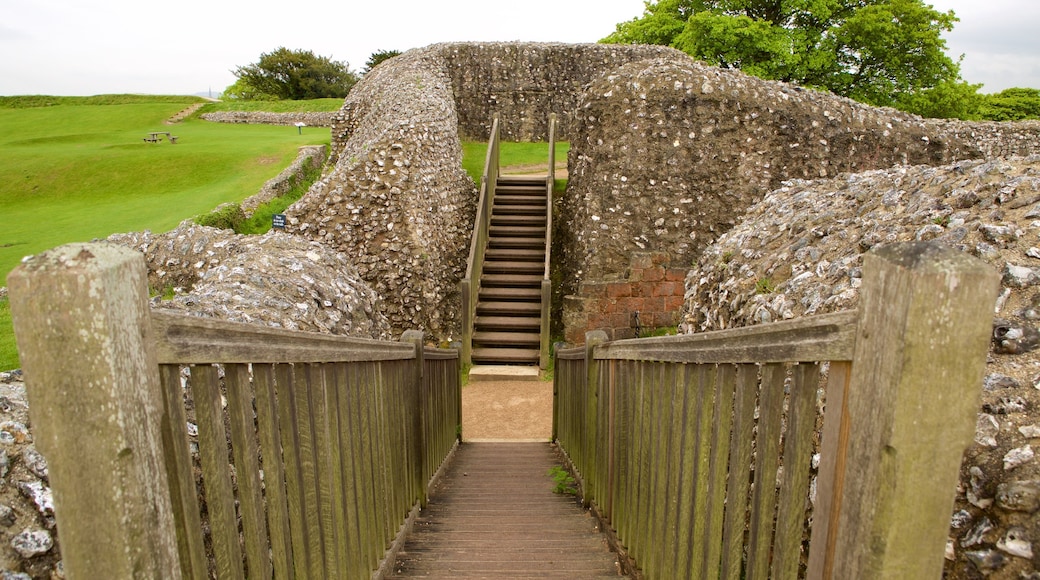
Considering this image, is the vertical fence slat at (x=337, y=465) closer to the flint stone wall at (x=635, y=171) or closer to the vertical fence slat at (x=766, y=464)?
the vertical fence slat at (x=766, y=464)

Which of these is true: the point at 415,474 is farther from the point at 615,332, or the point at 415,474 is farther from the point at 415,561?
the point at 615,332

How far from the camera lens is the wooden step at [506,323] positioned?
10133mm

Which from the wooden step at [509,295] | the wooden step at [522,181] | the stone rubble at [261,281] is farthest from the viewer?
the wooden step at [522,181]

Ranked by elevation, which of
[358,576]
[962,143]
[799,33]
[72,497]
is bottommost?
[358,576]

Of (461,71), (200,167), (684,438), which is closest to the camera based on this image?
(684,438)

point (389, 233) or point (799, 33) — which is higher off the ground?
point (799, 33)

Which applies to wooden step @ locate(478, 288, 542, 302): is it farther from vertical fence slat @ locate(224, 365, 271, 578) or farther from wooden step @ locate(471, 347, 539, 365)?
vertical fence slat @ locate(224, 365, 271, 578)

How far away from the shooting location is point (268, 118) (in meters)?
29.7

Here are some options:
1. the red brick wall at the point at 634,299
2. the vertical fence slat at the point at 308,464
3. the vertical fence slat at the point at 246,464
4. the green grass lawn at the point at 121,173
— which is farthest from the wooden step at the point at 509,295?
the vertical fence slat at the point at 246,464

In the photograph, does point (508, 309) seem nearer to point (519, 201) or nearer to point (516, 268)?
point (516, 268)

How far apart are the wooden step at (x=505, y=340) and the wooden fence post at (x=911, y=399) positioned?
869cm

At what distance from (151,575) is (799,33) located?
24823 millimetres

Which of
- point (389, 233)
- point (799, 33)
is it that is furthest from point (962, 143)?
point (799, 33)

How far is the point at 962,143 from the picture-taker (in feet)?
27.4
